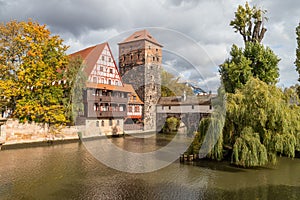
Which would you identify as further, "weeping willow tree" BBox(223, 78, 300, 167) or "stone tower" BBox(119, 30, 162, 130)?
"stone tower" BBox(119, 30, 162, 130)

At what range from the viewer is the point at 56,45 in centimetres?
2381

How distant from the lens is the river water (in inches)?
371

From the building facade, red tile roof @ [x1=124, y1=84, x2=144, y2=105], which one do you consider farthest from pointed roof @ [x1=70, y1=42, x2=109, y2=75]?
red tile roof @ [x1=124, y1=84, x2=144, y2=105]

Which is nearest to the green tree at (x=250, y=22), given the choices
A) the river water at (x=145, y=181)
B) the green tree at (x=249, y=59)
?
the green tree at (x=249, y=59)

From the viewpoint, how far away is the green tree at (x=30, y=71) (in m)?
21.6

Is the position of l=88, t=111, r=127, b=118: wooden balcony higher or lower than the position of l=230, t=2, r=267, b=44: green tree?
lower

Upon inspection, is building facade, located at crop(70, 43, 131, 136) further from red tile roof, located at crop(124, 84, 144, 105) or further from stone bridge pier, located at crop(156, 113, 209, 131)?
stone bridge pier, located at crop(156, 113, 209, 131)

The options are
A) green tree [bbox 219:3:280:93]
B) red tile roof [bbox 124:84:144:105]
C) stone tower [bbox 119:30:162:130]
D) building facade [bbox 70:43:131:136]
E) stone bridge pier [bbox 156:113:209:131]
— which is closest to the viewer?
green tree [bbox 219:3:280:93]

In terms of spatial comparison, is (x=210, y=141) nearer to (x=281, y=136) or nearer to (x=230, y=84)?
(x=281, y=136)

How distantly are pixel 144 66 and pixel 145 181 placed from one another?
28.6 metres

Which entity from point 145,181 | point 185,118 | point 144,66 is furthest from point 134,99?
point 145,181

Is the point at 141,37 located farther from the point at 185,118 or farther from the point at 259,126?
the point at 259,126

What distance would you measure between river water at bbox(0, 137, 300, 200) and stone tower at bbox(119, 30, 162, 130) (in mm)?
23271

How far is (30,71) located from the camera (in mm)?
21812
